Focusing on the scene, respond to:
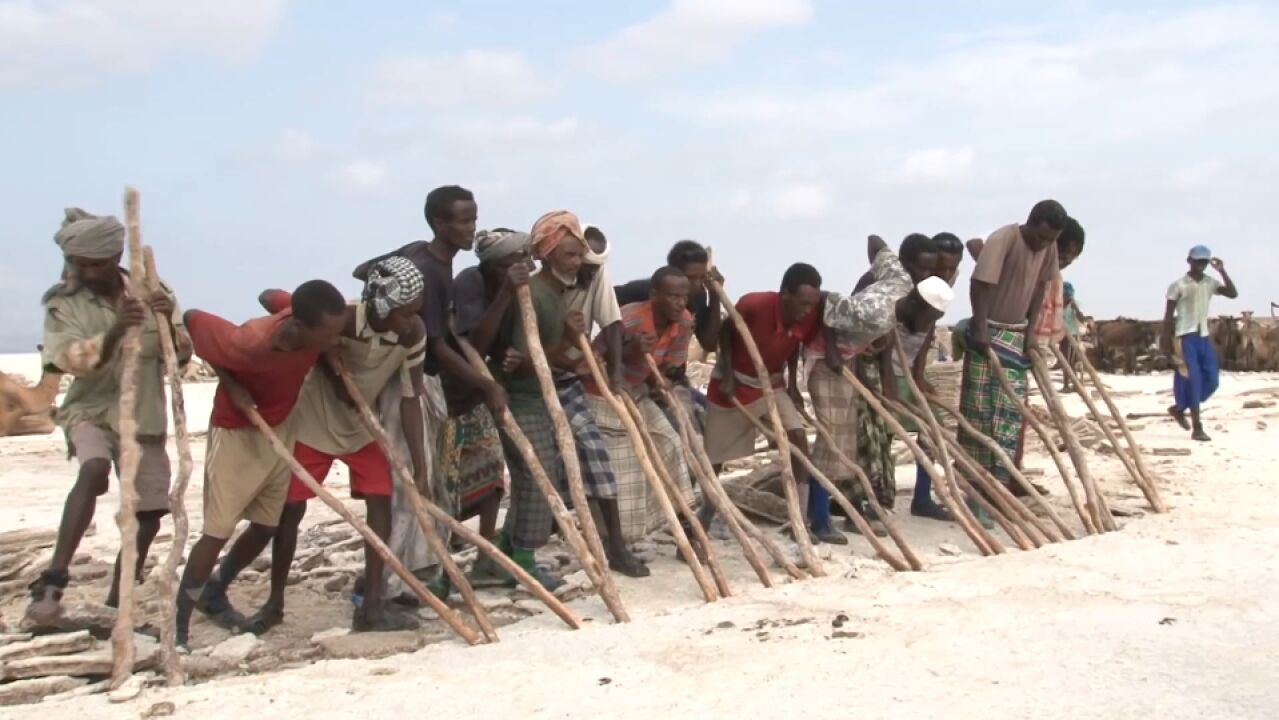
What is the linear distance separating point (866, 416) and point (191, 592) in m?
3.76

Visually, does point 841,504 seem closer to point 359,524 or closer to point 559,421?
point 559,421

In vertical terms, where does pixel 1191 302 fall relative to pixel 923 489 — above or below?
above

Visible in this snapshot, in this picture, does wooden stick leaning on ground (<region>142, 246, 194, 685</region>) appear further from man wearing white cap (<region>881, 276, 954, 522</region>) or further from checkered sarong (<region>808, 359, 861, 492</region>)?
man wearing white cap (<region>881, 276, 954, 522</region>)

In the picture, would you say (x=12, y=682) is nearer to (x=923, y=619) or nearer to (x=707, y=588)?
(x=707, y=588)

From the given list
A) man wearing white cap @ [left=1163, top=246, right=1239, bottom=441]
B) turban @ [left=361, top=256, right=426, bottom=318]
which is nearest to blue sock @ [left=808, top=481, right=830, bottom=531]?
turban @ [left=361, top=256, right=426, bottom=318]

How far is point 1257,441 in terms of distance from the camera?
952cm

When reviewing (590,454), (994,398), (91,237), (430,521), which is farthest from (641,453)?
(994,398)

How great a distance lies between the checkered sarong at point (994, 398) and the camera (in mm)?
6496

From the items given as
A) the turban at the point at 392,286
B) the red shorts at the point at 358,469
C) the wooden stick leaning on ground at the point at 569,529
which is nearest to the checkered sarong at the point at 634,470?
the wooden stick leaning on ground at the point at 569,529

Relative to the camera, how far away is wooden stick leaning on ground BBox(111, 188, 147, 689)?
3605mm

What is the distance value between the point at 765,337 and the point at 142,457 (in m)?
3.02

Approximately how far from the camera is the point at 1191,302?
9.59 metres

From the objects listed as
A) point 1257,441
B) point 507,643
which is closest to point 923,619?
point 507,643

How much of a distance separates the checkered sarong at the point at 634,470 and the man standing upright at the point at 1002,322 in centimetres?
206
